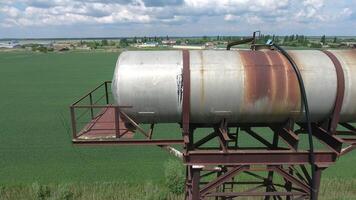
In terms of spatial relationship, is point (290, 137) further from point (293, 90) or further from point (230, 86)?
point (230, 86)

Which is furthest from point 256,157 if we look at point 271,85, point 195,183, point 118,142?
point 118,142

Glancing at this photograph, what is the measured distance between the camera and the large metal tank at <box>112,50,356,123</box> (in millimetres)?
7953

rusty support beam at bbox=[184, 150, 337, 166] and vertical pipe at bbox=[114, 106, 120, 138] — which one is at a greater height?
vertical pipe at bbox=[114, 106, 120, 138]

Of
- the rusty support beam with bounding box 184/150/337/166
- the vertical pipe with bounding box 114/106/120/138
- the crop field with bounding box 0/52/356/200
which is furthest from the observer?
the crop field with bounding box 0/52/356/200

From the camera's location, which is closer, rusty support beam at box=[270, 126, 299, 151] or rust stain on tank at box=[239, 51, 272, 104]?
rust stain on tank at box=[239, 51, 272, 104]

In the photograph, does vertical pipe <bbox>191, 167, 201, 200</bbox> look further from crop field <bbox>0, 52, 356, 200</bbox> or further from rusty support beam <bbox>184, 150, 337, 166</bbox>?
crop field <bbox>0, 52, 356, 200</bbox>

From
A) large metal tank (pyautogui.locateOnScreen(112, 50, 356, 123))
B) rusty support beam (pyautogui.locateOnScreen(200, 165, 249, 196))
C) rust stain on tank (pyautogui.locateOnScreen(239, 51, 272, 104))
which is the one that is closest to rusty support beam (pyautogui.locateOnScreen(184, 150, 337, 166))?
rusty support beam (pyautogui.locateOnScreen(200, 165, 249, 196))

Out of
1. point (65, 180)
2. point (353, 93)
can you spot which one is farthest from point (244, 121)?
point (65, 180)

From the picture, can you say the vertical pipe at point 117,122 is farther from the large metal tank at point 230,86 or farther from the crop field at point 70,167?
the crop field at point 70,167

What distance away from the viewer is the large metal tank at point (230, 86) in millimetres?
7953

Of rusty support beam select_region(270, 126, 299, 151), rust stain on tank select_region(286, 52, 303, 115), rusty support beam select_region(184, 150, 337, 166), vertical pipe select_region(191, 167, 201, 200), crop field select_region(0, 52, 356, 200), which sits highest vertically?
rust stain on tank select_region(286, 52, 303, 115)

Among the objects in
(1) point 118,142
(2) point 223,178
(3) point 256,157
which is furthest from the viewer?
(1) point 118,142

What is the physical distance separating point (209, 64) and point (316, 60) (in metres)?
2.46

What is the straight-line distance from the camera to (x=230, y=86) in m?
7.93
